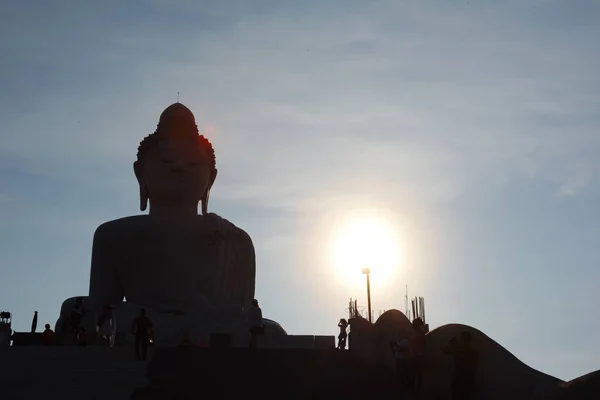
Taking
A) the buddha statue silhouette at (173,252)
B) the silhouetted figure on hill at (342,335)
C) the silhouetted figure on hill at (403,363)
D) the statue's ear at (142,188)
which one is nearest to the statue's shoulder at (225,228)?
the buddha statue silhouette at (173,252)

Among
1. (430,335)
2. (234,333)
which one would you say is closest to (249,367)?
(430,335)

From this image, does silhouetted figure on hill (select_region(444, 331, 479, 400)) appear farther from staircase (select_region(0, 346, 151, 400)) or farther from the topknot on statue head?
the topknot on statue head

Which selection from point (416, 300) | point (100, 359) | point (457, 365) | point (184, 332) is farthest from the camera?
A: point (416, 300)

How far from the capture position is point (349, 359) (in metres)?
15.1

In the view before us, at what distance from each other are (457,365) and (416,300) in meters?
28.6

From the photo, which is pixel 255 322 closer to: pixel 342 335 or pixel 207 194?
pixel 342 335

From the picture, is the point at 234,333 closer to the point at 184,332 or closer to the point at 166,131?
the point at 184,332

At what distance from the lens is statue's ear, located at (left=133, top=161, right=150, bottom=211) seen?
83.4 ft

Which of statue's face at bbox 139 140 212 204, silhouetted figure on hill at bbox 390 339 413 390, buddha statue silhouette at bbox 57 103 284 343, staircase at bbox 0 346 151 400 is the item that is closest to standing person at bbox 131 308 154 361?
staircase at bbox 0 346 151 400

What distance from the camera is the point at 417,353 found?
1242cm

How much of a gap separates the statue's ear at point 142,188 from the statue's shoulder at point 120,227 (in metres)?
1.11

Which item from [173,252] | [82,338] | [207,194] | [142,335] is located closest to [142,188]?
[207,194]

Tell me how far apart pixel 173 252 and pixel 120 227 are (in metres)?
1.44

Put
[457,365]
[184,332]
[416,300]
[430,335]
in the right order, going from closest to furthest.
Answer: [457,365], [430,335], [184,332], [416,300]
